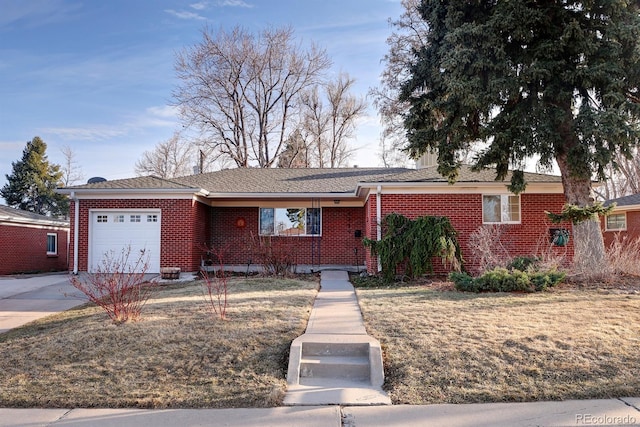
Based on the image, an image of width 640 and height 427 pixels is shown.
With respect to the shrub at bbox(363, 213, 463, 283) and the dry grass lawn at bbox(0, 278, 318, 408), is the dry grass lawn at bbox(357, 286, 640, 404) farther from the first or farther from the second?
the shrub at bbox(363, 213, 463, 283)

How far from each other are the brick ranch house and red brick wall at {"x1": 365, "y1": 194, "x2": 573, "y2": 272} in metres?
0.03

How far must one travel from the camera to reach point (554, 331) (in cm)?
564

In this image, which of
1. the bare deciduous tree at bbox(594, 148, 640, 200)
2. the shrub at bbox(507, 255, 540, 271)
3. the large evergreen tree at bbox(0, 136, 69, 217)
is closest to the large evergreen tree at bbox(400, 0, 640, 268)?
the shrub at bbox(507, 255, 540, 271)

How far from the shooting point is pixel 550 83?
1040 centimetres

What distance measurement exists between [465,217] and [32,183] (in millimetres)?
35098

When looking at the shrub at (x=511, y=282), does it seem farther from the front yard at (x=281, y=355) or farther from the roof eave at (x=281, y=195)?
the roof eave at (x=281, y=195)

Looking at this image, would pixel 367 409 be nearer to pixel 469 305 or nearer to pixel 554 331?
pixel 554 331

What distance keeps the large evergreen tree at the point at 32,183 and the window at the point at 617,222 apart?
1485 inches

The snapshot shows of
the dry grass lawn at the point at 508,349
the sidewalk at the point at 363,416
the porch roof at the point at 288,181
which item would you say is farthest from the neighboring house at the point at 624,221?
the sidewalk at the point at 363,416

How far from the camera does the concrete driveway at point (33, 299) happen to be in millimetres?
7737

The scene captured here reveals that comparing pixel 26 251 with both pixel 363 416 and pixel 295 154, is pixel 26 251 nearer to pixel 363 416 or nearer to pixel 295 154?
pixel 295 154

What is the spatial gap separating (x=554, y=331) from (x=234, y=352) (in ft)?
13.6

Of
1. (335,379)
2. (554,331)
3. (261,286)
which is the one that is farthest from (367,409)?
(261,286)

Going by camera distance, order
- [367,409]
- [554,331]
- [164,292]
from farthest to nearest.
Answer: [164,292] → [554,331] → [367,409]
